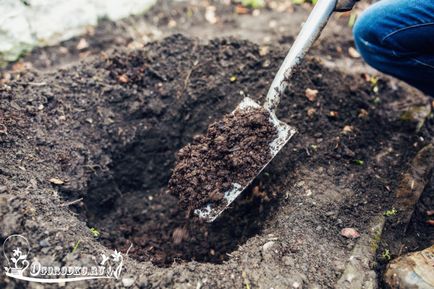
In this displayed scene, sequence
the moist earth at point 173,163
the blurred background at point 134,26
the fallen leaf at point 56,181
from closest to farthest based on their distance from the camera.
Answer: the moist earth at point 173,163
the fallen leaf at point 56,181
the blurred background at point 134,26

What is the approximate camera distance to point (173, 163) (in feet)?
9.78

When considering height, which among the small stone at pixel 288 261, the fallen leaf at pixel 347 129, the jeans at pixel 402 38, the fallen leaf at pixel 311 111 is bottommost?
the small stone at pixel 288 261

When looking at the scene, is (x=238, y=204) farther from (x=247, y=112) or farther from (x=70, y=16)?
(x=70, y=16)

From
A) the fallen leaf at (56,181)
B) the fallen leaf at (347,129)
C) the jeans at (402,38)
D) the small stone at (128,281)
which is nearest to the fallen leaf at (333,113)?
the fallen leaf at (347,129)

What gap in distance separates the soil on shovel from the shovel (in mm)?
24

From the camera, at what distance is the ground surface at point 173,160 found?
2115 mm

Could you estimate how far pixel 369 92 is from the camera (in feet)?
9.92

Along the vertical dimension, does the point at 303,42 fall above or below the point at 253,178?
above

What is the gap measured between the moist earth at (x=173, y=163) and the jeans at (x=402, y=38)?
42 cm

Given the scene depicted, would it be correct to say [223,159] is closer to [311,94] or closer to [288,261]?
[288,261]

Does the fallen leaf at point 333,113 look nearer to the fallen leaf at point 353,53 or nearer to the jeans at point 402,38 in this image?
the jeans at point 402,38

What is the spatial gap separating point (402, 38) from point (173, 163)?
170 cm

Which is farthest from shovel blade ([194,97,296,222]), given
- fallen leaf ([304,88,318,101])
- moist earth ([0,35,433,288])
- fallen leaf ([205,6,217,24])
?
fallen leaf ([205,6,217,24])

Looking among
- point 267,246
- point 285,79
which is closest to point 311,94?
point 285,79
